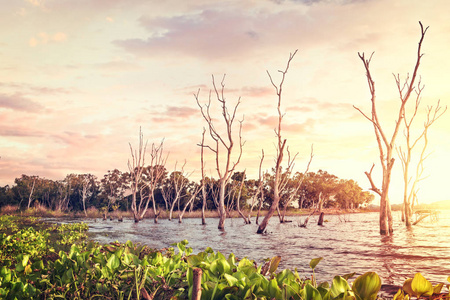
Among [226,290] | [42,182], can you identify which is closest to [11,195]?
[42,182]

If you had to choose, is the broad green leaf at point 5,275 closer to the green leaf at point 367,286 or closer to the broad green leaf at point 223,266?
the broad green leaf at point 223,266

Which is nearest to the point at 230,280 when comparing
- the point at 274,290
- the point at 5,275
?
the point at 274,290

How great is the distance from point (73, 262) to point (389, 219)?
22271mm

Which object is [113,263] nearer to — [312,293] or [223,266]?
[223,266]

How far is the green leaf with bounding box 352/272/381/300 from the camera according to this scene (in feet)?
6.66

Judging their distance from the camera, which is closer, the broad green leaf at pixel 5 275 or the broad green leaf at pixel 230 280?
the broad green leaf at pixel 230 280

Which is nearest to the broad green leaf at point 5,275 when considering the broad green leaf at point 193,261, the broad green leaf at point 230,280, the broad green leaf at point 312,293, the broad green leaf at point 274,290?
the broad green leaf at point 193,261

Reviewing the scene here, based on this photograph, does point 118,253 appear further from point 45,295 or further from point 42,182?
point 42,182

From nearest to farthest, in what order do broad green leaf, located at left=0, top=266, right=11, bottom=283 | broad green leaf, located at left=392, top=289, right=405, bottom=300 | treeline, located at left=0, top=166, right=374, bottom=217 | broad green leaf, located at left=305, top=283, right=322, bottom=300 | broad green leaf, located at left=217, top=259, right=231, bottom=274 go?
broad green leaf, located at left=305, top=283, right=322, bottom=300
broad green leaf, located at left=392, top=289, right=405, bottom=300
broad green leaf, located at left=217, top=259, right=231, bottom=274
broad green leaf, located at left=0, top=266, right=11, bottom=283
treeline, located at left=0, top=166, right=374, bottom=217

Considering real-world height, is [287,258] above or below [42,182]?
below

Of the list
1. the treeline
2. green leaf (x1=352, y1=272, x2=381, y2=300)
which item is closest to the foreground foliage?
green leaf (x1=352, y1=272, x2=381, y2=300)

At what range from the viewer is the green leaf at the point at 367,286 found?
2029 millimetres

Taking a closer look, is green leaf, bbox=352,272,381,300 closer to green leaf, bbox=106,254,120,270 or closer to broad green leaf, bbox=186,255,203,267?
broad green leaf, bbox=186,255,203,267

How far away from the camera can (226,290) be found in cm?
221
